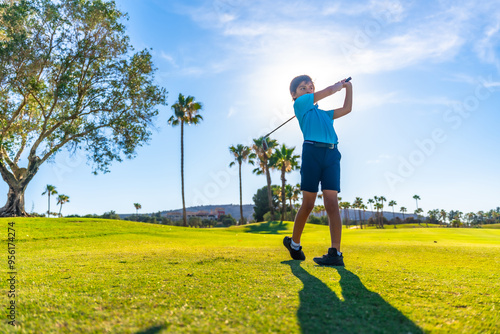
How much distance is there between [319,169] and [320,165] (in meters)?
0.05

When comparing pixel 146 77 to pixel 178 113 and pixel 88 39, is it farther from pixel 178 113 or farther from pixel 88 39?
pixel 178 113

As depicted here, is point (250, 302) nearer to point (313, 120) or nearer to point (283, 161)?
point (313, 120)

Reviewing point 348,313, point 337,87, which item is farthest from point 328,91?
point 348,313

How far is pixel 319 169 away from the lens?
13.0 ft

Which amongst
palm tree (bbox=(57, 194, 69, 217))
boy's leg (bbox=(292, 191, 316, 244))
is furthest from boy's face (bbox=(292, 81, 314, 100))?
palm tree (bbox=(57, 194, 69, 217))

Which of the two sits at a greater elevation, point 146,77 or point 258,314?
point 146,77

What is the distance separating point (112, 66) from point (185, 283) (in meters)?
25.2

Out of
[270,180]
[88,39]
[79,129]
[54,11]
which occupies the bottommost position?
[270,180]

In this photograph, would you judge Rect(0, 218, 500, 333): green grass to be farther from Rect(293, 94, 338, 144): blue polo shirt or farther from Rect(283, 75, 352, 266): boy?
Rect(293, 94, 338, 144): blue polo shirt

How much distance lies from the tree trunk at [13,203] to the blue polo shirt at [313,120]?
90.2ft

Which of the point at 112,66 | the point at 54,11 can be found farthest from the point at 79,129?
the point at 54,11

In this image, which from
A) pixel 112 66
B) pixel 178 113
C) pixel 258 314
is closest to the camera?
pixel 258 314

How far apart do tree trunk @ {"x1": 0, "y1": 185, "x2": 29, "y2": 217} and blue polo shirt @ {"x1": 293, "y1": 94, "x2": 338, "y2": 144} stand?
2750cm

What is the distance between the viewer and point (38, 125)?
26094 millimetres
